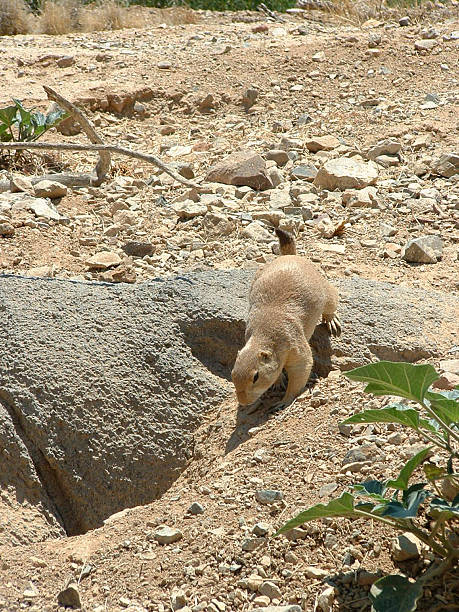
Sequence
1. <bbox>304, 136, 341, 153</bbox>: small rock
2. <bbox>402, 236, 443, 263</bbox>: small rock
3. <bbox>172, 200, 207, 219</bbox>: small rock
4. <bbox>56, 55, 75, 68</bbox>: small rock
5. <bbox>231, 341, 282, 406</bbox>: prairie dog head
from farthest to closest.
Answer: <bbox>56, 55, 75, 68</bbox>: small rock
<bbox>304, 136, 341, 153</bbox>: small rock
<bbox>172, 200, 207, 219</bbox>: small rock
<bbox>402, 236, 443, 263</bbox>: small rock
<bbox>231, 341, 282, 406</bbox>: prairie dog head

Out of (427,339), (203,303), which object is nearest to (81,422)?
(203,303)

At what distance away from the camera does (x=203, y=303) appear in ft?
15.3

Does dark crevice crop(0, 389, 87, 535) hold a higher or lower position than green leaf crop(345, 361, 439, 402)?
lower

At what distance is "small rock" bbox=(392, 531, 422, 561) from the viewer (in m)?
2.81

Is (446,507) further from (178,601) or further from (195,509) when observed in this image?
(195,509)

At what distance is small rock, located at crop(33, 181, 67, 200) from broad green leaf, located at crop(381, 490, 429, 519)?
533 centimetres

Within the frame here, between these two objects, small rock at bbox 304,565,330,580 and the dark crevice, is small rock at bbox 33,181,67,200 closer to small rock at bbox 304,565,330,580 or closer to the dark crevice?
the dark crevice

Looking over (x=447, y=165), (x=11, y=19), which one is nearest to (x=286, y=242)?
(x=447, y=165)

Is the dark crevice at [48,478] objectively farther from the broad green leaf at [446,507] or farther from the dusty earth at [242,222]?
the broad green leaf at [446,507]

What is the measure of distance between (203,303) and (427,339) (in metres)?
1.42

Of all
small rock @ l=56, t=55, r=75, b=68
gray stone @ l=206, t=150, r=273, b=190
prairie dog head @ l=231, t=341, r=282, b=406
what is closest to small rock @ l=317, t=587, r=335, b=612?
prairie dog head @ l=231, t=341, r=282, b=406

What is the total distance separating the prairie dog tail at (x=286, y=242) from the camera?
5.09 metres

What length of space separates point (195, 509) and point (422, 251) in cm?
347

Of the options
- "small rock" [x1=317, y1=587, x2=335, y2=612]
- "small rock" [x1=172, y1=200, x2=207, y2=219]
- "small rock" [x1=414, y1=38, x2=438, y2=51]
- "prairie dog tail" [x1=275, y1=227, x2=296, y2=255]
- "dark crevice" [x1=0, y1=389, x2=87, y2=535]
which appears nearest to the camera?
"small rock" [x1=317, y1=587, x2=335, y2=612]
